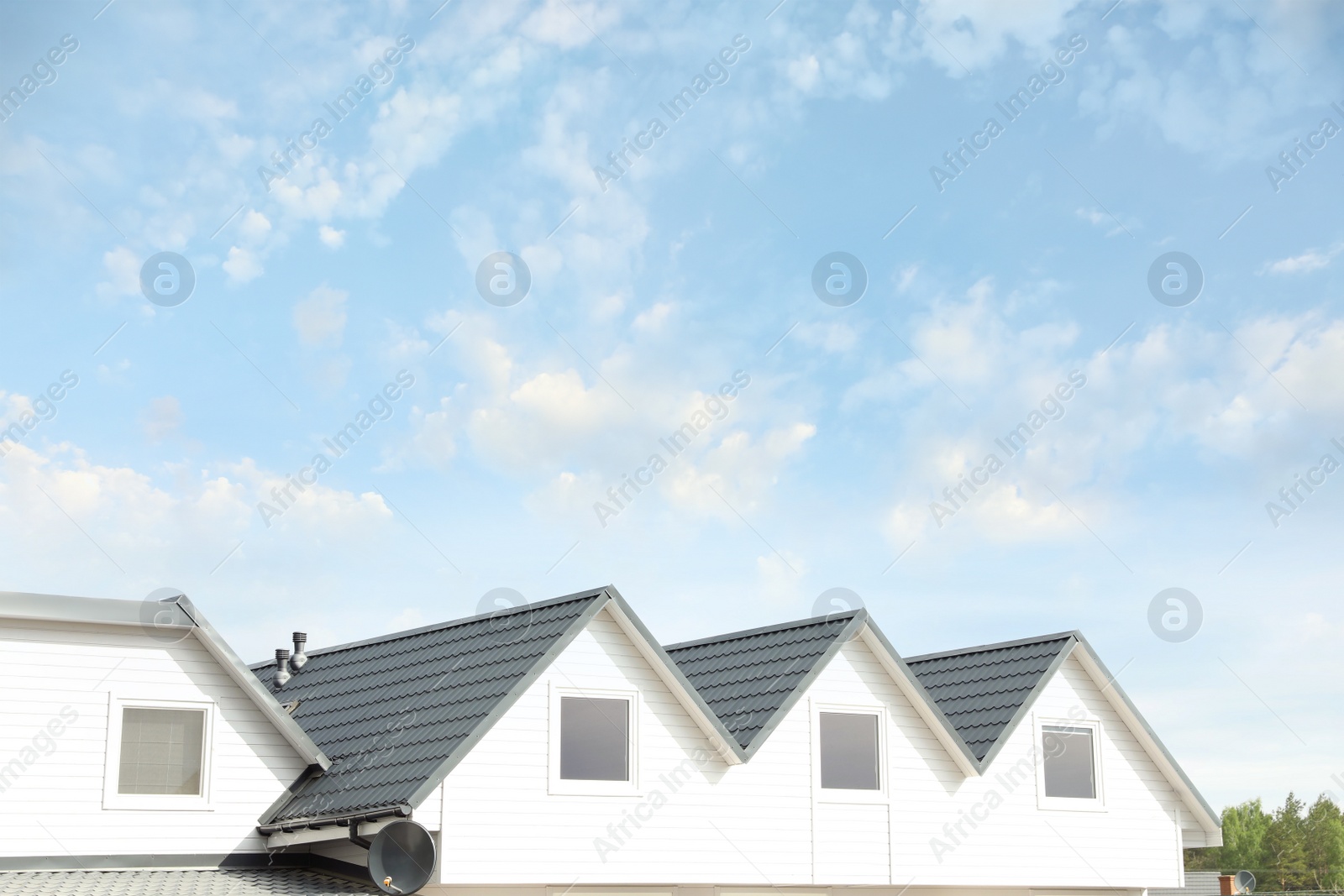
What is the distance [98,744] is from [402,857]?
14.2ft

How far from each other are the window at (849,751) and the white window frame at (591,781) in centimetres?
325

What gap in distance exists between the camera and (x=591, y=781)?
1942cm

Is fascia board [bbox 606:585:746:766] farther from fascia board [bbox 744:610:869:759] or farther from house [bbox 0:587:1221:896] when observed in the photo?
fascia board [bbox 744:610:869:759]

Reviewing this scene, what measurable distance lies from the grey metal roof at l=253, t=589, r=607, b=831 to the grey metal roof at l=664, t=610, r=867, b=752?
330 centimetres

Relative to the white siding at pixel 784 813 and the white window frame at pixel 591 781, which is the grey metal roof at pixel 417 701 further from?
the white window frame at pixel 591 781

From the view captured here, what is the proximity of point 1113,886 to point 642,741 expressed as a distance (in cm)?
921

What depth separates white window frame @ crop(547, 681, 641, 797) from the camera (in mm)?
19078

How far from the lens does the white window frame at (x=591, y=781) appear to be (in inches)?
751

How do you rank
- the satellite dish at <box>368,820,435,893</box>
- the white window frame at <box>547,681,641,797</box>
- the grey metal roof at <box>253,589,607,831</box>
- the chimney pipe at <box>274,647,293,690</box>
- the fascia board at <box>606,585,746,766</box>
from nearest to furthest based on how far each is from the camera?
the satellite dish at <box>368,820,435,893</box>, the grey metal roof at <box>253,589,607,831</box>, the white window frame at <box>547,681,641,797</box>, the fascia board at <box>606,585,746,766</box>, the chimney pipe at <box>274,647,293,690</box>

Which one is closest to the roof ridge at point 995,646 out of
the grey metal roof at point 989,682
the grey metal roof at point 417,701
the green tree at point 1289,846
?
the grey metal roof at point 989,682

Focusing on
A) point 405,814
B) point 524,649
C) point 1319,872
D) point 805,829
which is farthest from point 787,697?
point 1319,872

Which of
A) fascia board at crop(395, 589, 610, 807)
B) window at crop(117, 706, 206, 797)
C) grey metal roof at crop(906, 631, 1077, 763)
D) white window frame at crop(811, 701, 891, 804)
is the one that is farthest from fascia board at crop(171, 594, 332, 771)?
grey metal roof at crop(906, 631, 1077, 763)

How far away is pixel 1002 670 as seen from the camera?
2508cm

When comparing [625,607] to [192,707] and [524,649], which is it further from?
[192,707]
